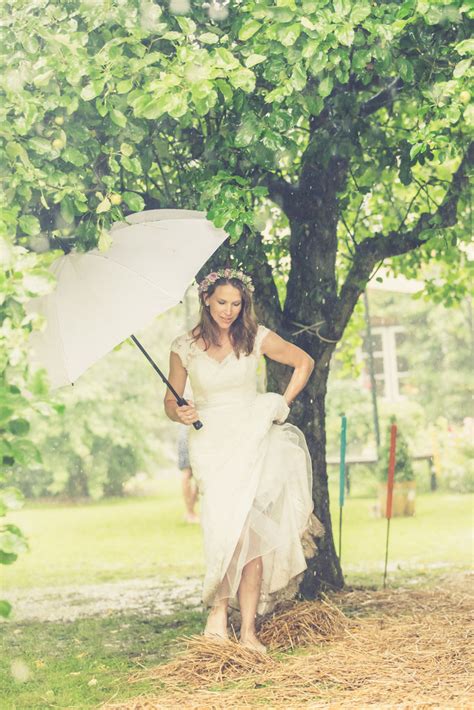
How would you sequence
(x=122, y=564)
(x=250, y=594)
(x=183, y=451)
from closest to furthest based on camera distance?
1. (x=250, y=594)
2. (x=122, y=564)
3. (x=183, y=451)

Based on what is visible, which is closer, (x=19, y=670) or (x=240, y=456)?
(x=240, y=456)

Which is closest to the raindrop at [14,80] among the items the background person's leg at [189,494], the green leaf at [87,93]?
the green leaf at [87,93]

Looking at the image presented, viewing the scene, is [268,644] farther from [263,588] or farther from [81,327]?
[81,327]

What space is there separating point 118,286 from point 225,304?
1.90 feet

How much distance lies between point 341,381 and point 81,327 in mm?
10836

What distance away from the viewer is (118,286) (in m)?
4.76

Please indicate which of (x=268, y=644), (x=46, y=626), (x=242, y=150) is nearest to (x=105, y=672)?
(x=268, y=644)

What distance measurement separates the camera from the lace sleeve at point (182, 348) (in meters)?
5.24

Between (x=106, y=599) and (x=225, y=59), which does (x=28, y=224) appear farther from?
(x=106, y=599)

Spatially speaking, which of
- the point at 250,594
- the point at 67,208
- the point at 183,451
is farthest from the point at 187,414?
the point at 183,451

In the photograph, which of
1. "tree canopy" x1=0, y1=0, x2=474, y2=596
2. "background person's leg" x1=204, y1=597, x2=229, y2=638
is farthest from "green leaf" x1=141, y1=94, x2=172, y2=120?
"background person's leg" x1=204, y1=597, x2=229, y2=638

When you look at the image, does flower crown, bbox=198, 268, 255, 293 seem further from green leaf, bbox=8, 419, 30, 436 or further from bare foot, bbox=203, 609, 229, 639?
green leaf, bbox=8, 419, 30, 436

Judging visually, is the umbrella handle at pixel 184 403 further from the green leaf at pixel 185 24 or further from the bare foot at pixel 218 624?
the green leaf at pixel 185 24

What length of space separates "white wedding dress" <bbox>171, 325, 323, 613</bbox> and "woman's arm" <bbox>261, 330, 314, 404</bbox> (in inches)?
→ 2.2
